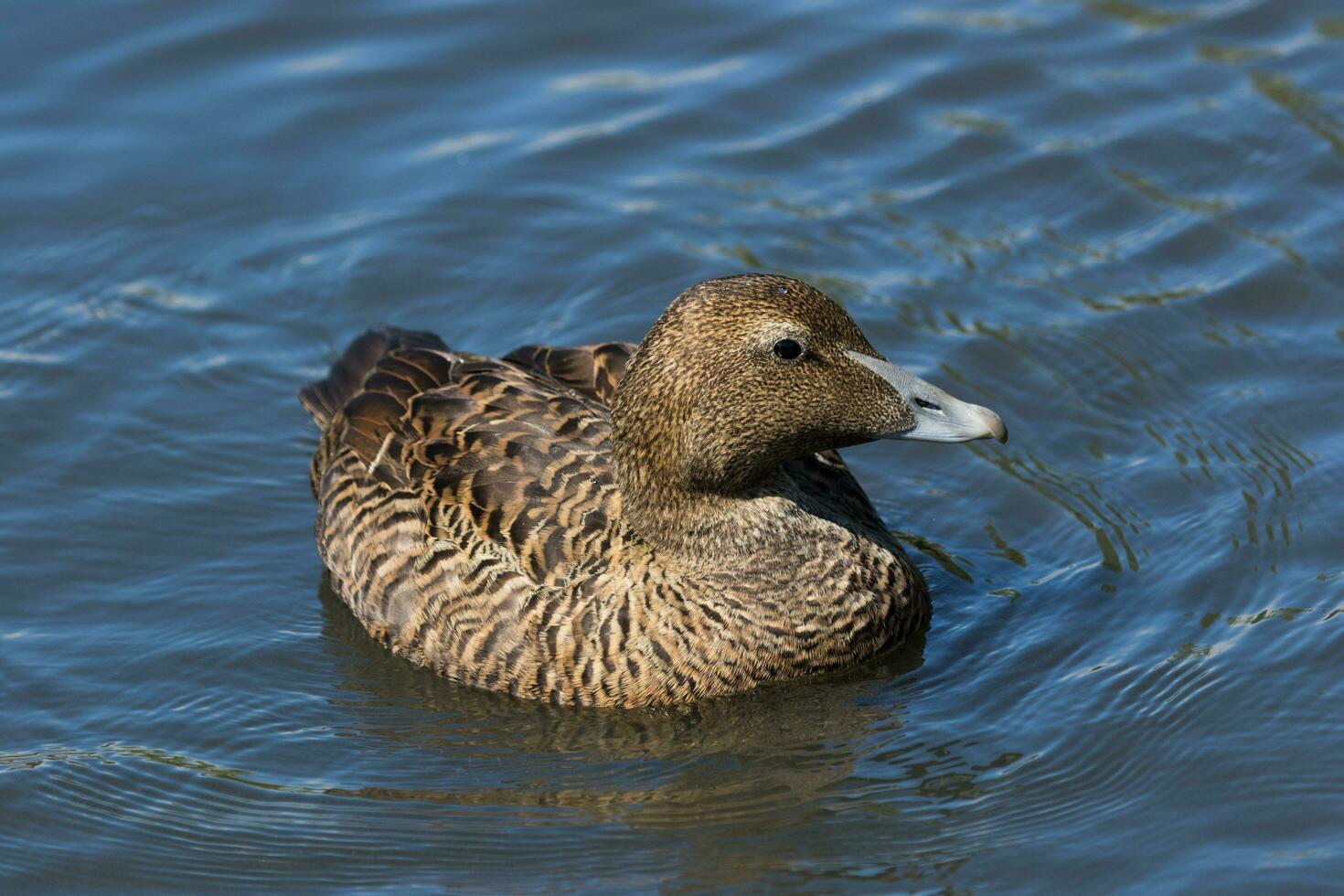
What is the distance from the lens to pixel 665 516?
28.8 ft

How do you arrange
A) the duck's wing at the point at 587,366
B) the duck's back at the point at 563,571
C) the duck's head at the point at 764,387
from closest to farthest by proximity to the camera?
1. the duck's head at the point at 764,387
2. the duck's back at the point at 563,571
3. the duck's wing at the point at 587,366

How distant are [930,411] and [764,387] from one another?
70 cm

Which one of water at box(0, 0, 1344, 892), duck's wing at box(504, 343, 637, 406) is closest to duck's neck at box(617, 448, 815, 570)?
water at box(0, 0, 1344, 892)

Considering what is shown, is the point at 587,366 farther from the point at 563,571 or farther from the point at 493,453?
the point at 563,571

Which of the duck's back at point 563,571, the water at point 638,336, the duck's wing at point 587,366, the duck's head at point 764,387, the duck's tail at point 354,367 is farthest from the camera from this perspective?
the duck's tail at point 354,367

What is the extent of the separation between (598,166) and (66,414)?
3.89 meters

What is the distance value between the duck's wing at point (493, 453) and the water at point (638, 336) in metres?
0.75

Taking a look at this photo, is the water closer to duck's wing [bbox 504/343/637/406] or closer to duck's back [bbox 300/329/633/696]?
duck's back [bbox 300/329/633/696]

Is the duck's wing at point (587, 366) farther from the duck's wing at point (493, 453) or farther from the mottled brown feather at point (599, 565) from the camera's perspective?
the mottled brown feather at point (599, 565)

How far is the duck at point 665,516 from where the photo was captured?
8391 mm

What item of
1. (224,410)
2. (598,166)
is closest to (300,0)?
(598,166)

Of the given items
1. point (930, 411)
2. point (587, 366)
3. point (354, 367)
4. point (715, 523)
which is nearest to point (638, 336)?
point (354, 367)

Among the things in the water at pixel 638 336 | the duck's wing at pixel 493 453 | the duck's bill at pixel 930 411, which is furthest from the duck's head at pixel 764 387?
the water at pixel 638 336

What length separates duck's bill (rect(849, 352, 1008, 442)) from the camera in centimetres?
836
